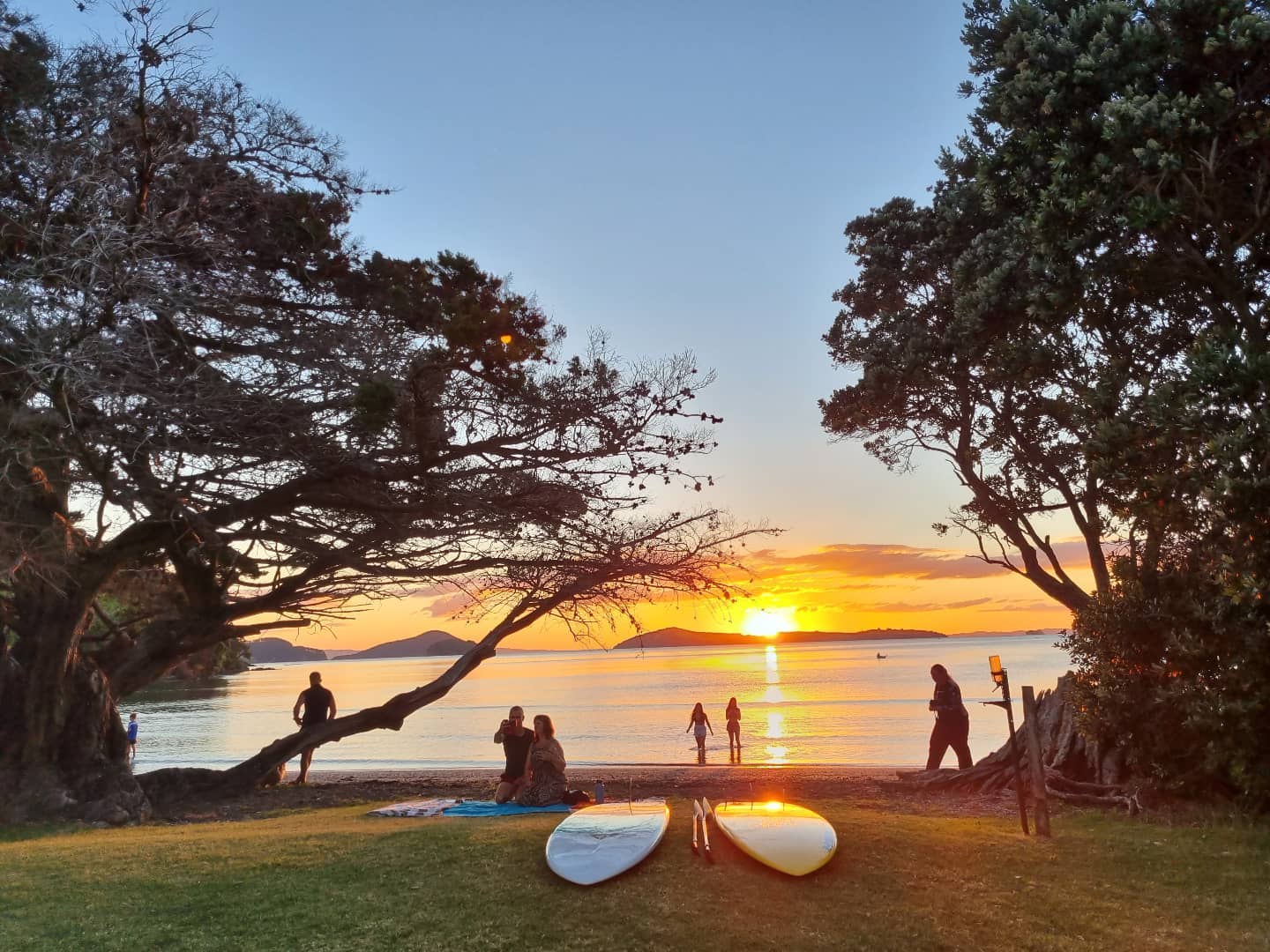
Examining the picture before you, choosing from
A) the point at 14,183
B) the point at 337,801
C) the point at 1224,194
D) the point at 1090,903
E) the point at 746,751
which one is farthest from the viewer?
the point at 746,751

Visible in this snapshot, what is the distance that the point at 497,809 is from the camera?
403 inches

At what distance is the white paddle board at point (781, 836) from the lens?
6.98 metres

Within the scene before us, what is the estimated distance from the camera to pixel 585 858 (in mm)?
7098

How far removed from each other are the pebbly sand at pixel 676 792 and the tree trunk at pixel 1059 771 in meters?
0.44

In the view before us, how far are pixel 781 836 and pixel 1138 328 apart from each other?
318 inches

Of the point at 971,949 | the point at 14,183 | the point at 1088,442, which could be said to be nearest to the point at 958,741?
the point at 1088,442

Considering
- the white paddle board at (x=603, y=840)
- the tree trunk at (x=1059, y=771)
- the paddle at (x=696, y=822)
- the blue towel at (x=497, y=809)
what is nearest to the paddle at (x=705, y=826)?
the paddle at (x=696, y=822)

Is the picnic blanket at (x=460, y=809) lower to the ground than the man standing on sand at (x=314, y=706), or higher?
lower

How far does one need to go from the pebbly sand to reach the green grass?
2639mm

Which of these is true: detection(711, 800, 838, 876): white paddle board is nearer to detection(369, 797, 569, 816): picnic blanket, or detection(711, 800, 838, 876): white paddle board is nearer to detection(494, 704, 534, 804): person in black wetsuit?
detection(369, 797, 569, 816): picnic blanket

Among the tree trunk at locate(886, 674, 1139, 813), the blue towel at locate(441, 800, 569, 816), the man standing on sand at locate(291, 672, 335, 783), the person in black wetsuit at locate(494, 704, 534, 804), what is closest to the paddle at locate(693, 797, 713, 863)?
the blue towel at locate(441, 800, 569, 816)

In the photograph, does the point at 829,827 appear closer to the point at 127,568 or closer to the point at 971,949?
the point at 971,949

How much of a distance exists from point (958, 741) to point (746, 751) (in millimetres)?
19819

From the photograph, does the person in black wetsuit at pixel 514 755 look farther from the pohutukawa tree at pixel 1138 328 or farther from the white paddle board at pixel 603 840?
the pohutukawa tree at pixel 1138 328
